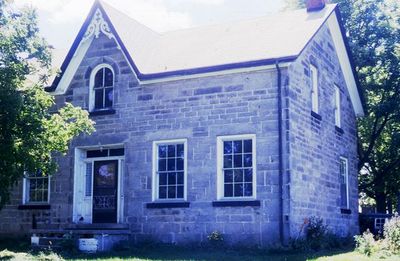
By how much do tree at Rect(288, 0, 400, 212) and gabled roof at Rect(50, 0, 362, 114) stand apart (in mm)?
5618

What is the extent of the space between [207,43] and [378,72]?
453 inches

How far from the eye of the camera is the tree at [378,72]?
25.0 meters

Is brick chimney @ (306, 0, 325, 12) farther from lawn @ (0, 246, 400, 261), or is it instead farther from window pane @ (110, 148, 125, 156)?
lawn @ (0, 246, 400, 261)

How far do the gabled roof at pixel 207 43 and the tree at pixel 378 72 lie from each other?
18.4ft

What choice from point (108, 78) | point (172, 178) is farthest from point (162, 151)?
point (108, 78)

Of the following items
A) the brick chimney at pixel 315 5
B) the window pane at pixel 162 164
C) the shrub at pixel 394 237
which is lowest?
the shrub at pixel 394 237

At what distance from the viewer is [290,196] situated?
46.5 feet

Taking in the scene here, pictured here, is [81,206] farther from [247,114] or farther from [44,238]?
[247,114]

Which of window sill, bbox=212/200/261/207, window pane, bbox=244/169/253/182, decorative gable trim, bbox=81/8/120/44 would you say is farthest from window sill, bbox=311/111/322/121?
decorative gable trim, bbox=81/8/120/44

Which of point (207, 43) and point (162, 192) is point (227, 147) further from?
point (207, 43)

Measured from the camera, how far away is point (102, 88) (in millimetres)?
17516

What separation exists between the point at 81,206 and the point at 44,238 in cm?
214

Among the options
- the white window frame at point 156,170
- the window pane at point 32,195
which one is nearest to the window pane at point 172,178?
the white window frame at point 156,170

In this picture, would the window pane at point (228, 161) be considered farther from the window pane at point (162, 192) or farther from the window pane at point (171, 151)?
the window pane at point (162, 192)
